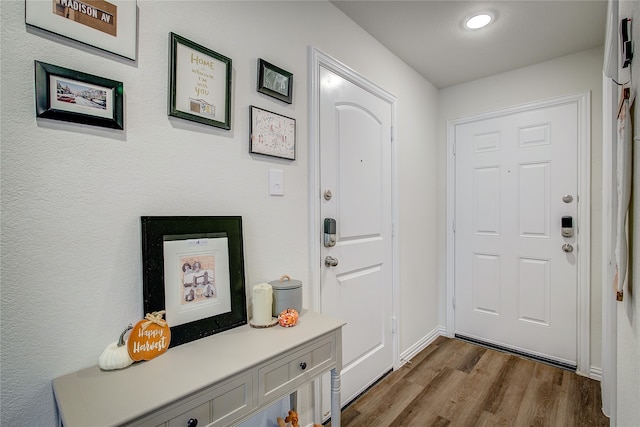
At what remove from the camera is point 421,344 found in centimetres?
271

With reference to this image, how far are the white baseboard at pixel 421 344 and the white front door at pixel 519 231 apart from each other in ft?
0.53

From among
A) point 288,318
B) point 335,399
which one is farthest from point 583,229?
point 288,318

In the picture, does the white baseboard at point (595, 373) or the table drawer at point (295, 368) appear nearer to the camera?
the table drawer at point (295, 368)

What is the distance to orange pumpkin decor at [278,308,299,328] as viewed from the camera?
1.24 meters

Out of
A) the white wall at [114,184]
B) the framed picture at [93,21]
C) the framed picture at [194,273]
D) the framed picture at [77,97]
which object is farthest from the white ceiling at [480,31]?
the framed picture at [194,273]

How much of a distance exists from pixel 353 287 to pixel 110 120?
155 cm

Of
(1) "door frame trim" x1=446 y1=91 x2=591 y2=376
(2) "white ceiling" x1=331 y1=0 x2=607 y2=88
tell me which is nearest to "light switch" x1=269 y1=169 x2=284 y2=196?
(2) "white ceiling" x1=331 y1=0 x2=607 y2=88

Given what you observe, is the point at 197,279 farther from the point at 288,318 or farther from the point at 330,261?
the point at 330,261

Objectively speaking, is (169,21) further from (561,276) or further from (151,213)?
(561,276)

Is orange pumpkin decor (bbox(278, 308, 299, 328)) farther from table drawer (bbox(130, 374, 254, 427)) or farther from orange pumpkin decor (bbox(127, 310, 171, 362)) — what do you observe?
orange pumpkin decor (bbox(127, 310, 171, 362))

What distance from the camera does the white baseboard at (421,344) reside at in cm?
248

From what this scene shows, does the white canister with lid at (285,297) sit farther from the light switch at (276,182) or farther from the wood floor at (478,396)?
the wood floor at (478,396)

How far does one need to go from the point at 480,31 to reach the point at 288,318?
87.4 inches

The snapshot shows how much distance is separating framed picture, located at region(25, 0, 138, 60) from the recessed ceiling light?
191cm
